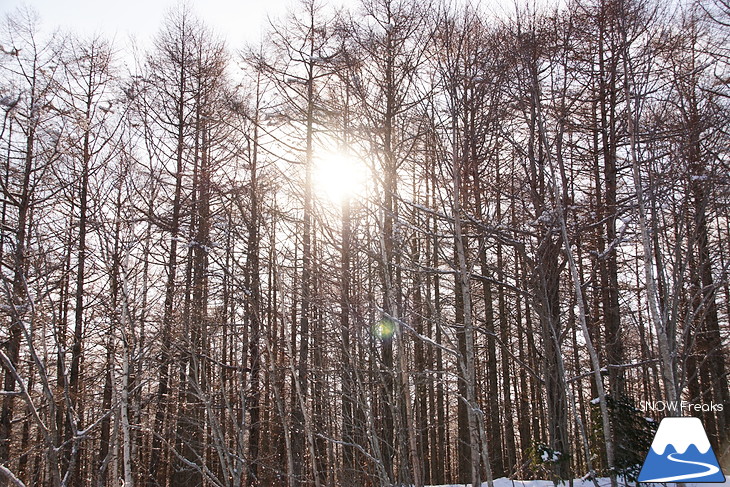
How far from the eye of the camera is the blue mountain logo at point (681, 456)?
5.18 meters

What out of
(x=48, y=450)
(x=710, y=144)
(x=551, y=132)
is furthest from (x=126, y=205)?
(x=710, y=144)

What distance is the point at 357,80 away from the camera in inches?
274

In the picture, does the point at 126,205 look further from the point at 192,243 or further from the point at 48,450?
the point at 48,450

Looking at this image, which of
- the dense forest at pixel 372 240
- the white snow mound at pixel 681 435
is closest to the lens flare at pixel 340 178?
the dense forest at pixel 372 240

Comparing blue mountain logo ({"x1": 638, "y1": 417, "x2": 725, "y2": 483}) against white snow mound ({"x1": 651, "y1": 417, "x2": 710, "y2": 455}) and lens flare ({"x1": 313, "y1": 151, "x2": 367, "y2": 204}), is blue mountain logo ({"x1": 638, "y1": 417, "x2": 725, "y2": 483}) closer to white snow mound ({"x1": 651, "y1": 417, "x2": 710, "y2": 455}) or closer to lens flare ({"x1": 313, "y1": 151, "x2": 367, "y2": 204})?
white snow mound ({"x1": 651, "y1": 417, "x2": 710, "y2": 455})

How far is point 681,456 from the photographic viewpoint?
5.31 metres

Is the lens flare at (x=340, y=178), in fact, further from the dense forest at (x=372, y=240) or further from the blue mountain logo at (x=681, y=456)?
the blue mountain logo at (x=681, y=456)

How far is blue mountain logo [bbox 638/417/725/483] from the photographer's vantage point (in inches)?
204

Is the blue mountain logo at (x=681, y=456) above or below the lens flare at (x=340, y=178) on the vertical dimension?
below

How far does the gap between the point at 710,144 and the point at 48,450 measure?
983 centimetres

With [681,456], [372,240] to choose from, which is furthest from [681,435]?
[372,240]

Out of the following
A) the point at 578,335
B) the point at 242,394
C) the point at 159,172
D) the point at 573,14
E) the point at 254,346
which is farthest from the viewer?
the point at 578,335

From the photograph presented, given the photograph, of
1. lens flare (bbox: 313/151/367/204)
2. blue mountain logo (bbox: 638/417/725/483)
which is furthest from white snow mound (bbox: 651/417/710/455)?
lens flare (bbox: 313/151/367/204)

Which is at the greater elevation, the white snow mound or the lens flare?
the lens flare
